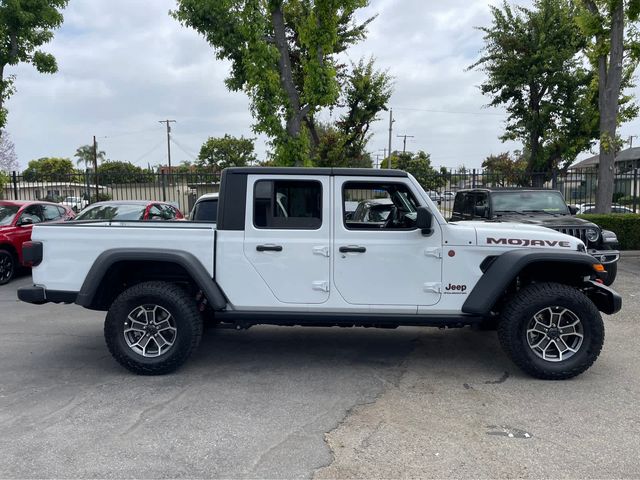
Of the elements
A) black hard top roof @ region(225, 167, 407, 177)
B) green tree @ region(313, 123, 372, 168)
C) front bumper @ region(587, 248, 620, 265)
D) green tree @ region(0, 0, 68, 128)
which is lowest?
front bumper @ region(587, 248, 620, 265)

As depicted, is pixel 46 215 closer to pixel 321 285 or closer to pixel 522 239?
pixel 321 285

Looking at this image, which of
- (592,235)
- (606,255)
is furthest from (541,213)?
(606,255)

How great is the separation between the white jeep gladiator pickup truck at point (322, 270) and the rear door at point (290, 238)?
10 millimetres

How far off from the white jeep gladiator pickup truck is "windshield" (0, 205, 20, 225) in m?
6.02

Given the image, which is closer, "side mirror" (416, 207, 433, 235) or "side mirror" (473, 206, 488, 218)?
"side mirror" (416, 207, 433, 235)

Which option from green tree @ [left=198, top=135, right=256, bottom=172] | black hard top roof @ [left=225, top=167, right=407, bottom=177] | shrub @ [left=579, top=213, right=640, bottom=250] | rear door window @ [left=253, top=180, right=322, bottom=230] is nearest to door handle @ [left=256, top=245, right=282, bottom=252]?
rear door window @ [left=253, top=180, right=322, bottom=230]

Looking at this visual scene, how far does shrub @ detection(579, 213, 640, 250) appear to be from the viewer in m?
12.2

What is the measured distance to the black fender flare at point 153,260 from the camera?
4625 mm

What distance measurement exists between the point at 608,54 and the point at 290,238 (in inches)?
498

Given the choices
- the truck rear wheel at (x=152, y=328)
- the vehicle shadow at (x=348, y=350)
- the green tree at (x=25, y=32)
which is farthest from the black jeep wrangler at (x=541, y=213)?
the green tree at (x=25, y=32)

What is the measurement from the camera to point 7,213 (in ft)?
33.1

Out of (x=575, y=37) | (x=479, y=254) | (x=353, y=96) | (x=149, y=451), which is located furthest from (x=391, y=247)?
(x=575, y=37)

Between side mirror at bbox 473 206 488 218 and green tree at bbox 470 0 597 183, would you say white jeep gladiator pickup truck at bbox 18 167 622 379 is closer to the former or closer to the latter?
side mirror at bbox 473 206 488 218

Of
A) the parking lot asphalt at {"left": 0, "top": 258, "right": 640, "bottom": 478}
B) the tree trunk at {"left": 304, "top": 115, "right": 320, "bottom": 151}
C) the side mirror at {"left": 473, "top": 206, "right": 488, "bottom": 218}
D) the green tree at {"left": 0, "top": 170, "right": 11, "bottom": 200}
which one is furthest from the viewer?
the tree trunk at {"left": 304, "top": 115, "right": 320, "bottom": 151}
